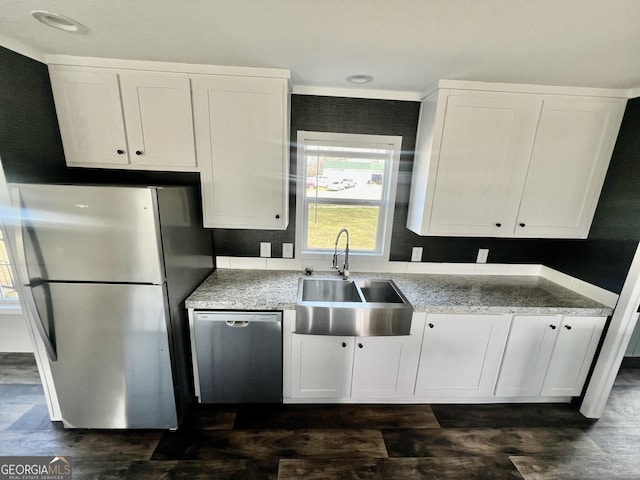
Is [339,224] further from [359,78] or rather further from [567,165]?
[567,165]

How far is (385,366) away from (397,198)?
1331 mm

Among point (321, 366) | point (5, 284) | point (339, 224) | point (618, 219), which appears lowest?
point (321, 366)

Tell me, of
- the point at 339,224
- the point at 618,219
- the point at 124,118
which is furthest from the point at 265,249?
the point at 618,219

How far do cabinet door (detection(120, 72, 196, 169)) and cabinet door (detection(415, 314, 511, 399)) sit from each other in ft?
6.84

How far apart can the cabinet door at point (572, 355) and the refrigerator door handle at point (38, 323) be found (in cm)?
331

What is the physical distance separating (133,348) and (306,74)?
2.06 meters

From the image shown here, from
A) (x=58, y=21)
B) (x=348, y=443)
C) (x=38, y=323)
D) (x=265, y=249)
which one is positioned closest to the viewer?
(x=58, y=21)

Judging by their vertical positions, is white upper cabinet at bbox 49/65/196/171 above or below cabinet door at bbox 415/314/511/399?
above

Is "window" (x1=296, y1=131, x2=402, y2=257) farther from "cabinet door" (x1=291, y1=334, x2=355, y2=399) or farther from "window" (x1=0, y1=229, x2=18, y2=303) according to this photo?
"window" (x1=0, y1=229, x2=18, y2=303)

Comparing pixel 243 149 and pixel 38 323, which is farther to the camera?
pixel 243 149

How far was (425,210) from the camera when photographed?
1842mm

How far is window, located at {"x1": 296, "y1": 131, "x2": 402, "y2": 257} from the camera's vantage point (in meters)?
2.01

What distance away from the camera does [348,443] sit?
1606 millimetres

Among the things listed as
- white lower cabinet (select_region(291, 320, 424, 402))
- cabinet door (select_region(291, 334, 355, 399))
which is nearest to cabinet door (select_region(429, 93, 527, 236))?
white lower cabinet (select_region(291, 320, 424, 402))
